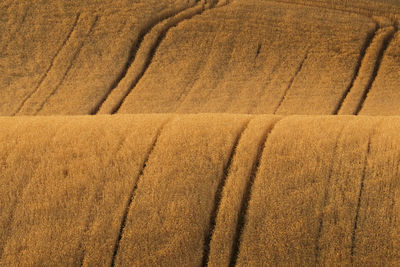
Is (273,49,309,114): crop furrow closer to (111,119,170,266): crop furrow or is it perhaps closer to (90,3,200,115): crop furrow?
(90,3,200,115): crop furrow

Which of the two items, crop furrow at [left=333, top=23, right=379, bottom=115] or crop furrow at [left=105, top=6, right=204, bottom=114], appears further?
crop furrow at [left=105, top=6, right=204, bottom=114]

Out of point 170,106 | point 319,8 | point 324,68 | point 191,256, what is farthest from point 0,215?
point 319,8

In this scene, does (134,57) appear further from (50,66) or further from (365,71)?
(365,71)

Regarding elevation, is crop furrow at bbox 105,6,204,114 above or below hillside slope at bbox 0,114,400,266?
below

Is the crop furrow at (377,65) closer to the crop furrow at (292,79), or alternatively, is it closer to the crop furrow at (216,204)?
the crop furrow at (292,79)

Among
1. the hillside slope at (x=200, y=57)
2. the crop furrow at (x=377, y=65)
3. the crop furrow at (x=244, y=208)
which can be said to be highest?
the crop furrow at (x=244, y=208)

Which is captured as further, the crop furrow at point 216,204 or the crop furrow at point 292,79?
the crop furrow at point 292,79

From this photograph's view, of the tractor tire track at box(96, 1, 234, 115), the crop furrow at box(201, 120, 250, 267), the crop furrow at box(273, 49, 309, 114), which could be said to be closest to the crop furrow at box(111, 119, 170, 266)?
the crop furrow at box(201, 120, 250, 267)

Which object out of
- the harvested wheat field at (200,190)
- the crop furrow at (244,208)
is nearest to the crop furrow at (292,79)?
the harvested wheat field at (200,190)

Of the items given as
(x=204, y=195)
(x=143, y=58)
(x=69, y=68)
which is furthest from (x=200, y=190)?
(x=69, y=68)

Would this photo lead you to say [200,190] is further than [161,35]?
No

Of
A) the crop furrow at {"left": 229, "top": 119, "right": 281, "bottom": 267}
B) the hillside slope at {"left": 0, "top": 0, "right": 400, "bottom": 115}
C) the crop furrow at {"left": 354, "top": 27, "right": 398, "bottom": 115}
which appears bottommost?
the crop furrow at {"left": 354, "top": 27, "right": 398, "bottom": 115}

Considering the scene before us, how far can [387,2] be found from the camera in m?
19.5

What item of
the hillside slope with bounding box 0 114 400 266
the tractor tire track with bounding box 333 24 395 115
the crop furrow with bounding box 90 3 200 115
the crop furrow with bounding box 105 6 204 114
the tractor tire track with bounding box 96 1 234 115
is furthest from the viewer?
the crop furrow with bounding box 105 6 204 114
